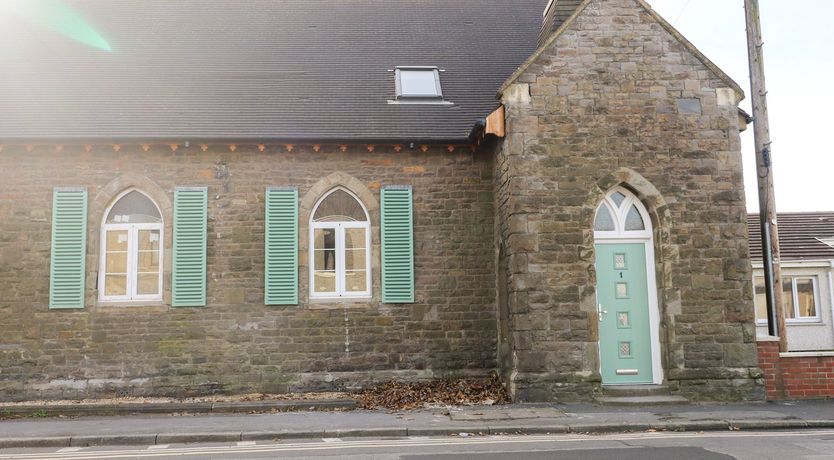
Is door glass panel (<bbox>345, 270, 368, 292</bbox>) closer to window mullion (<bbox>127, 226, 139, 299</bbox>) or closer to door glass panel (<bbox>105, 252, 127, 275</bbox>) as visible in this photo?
window mullion (<bbox>127, 226, 139, 299</bbox>)

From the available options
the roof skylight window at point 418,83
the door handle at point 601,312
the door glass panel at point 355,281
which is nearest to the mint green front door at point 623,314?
the door handle at point 601,312

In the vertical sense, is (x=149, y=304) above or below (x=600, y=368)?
above

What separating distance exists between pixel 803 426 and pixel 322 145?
876cm

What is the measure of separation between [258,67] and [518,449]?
35.0 feet

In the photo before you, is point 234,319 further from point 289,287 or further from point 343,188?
point 343,188

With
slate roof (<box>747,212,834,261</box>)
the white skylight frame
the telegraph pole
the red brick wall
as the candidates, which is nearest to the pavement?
the red brick wall

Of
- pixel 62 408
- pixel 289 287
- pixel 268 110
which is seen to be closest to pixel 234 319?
pixel 289 287

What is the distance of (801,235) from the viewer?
2328 centimetres

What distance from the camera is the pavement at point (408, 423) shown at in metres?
8.79

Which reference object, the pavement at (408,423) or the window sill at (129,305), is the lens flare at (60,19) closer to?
the window sill at (129,305)

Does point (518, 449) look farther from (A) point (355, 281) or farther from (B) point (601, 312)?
(A) point (355, 281)

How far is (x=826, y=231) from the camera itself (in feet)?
77.5

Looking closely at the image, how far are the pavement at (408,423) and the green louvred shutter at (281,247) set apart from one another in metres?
2.51

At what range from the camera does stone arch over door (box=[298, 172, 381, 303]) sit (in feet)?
41.4
